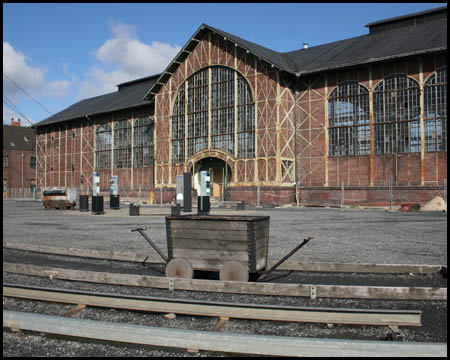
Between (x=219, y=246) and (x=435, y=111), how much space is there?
2686cm

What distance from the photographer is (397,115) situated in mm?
30219

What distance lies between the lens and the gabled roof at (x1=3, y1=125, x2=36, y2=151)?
7425 cm

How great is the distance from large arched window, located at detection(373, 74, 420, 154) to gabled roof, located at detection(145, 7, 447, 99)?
80.3 inches

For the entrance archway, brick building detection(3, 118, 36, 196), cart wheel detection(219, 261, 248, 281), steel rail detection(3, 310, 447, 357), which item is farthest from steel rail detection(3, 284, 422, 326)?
brick building detection(3, 118, 36, 196)

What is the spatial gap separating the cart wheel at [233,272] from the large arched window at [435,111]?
26.3m

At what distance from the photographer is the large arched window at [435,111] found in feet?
93.9

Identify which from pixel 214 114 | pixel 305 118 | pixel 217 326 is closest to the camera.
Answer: pixel 217 326

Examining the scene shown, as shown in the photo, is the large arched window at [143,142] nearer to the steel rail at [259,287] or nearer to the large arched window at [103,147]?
the large arched window at [103,147]

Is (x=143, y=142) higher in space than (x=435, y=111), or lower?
lower

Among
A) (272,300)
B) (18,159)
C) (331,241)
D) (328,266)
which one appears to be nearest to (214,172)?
(331,241)

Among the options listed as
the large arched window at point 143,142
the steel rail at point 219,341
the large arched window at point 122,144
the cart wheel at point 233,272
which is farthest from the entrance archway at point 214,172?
the steel rail at point 219,341

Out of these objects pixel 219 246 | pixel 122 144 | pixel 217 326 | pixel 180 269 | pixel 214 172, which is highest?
pixel 122 144

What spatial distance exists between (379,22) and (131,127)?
86.6 feet

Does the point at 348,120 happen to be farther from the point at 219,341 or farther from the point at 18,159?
the point at 18,159
